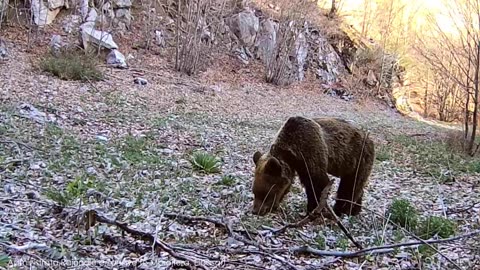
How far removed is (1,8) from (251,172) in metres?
9.62

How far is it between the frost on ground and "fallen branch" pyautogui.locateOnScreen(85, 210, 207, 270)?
10 mm

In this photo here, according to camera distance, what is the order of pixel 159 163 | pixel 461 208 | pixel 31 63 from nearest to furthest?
pixel 461 208, pixel 159 163, pixel 31 63

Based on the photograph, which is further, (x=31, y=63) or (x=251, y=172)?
(x=31, y=63)

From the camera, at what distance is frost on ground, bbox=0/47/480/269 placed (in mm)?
3545

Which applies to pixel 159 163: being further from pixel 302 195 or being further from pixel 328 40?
pixel 328 40

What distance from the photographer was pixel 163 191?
5.54m

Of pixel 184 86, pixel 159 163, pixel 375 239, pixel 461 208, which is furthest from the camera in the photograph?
pixel 184 86

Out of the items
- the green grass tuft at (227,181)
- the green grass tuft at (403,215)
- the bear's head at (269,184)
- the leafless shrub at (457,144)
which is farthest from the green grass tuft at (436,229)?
the leafless shrub at (457,144)

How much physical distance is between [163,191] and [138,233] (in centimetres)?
186

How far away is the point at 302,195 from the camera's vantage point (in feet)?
20.3

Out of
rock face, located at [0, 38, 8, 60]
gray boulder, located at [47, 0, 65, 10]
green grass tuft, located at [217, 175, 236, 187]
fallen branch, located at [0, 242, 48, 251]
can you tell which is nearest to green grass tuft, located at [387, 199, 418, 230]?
green grass tuft, located at [217, 175, 236, 187]

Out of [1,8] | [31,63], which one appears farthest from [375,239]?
[1,8]

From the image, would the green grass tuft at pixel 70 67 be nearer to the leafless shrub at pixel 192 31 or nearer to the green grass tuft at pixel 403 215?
the leafless shrub at pixel 192 31

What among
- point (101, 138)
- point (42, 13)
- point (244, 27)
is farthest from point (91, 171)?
point (244, 27)
